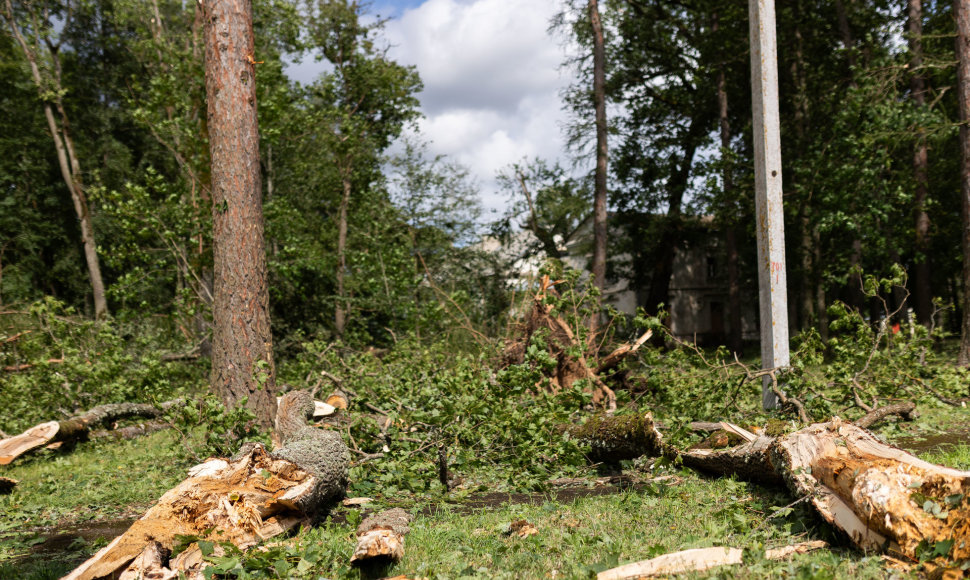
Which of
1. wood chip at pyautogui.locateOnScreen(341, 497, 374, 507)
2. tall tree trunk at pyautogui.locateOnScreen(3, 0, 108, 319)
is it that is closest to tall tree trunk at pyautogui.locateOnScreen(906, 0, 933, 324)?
wood chip at pyautogui.locateOnScreen(341, 497, 374, 507)

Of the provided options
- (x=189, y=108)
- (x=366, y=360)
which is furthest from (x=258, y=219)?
(x=189, y=108)

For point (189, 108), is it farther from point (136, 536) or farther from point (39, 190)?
point (39, 190)

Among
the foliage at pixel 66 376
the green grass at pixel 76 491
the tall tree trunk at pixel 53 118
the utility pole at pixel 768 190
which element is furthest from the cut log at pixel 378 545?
the tall tree trunk at pixel 53 118

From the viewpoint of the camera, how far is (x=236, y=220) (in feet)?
23.6

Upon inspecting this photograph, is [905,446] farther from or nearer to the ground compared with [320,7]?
nearer to the ground

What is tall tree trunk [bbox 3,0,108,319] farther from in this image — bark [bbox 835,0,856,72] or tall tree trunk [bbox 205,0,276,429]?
bark [bbox 835,0,856,72]

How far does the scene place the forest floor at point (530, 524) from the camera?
344 centimetres

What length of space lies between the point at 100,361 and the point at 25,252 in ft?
66.7

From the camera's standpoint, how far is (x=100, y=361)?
9.82 meters

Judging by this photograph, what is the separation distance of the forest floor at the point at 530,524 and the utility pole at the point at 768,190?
4.97 feet

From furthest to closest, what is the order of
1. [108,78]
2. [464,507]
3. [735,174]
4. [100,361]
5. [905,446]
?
[108,78] < [735,174] < [100,361] < [905,446] < [464,507]

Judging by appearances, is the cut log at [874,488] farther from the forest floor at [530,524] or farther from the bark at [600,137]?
the bark at [600,137]

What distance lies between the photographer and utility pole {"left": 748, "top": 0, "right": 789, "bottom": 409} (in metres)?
7.36

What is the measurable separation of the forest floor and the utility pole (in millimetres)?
1516
